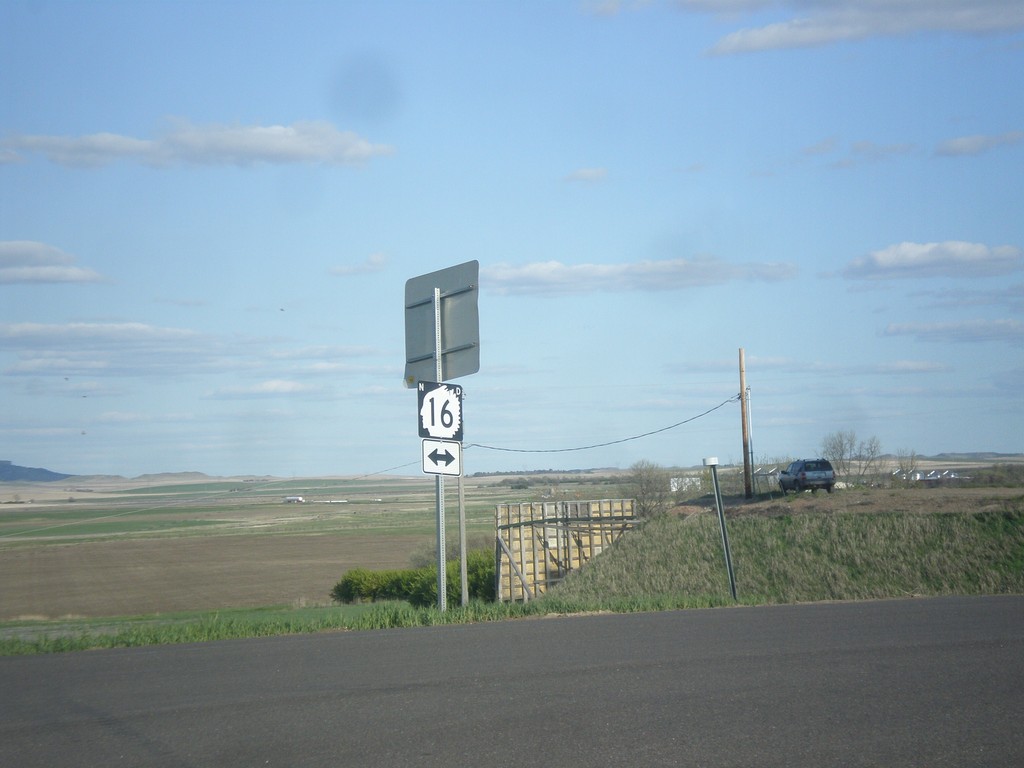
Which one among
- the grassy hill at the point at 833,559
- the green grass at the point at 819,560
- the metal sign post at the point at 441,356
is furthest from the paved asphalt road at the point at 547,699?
the grassy hill at the point at 833,559

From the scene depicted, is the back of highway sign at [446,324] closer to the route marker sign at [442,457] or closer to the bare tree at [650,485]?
the route marker sign at [442,457]

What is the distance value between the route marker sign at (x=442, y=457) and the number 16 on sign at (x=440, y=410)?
92 millimetres

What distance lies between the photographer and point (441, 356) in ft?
46.2

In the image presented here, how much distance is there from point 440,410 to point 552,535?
1937cm

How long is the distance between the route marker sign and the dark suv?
104 feet

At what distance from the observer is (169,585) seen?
173ft

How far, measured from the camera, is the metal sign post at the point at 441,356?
12922 millimetres

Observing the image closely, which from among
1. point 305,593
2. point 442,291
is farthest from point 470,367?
point 305,593

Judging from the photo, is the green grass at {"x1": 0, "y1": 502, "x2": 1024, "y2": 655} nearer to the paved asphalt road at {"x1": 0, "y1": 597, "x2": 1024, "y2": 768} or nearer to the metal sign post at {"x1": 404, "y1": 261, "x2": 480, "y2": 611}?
the metal sign post at {"x1": 404, "y1": 261, "x2": 480, "y2": 611}

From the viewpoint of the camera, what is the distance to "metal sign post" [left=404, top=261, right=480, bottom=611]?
12922mm

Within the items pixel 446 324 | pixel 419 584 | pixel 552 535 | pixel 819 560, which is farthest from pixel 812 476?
pixel 446 324

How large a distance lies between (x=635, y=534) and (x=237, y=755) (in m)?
21.3

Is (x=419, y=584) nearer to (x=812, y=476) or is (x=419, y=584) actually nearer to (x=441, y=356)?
(x=812, y=476)

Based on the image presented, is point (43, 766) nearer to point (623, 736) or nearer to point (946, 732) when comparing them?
point (623, 736)
